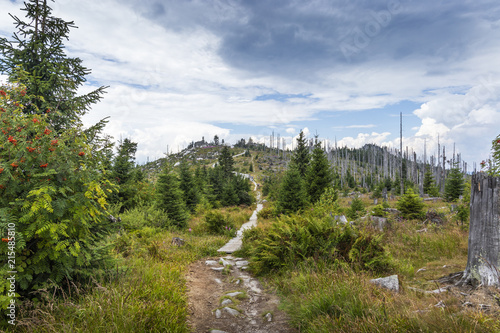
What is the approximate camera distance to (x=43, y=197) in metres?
3.29

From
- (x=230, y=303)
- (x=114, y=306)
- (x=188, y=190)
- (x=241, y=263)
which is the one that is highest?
(x=188, y=190)

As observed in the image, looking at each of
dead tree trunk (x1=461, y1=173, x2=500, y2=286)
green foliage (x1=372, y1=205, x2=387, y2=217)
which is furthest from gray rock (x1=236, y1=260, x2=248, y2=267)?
green foliage (x1=372, y1=205, x2=387, y2=217)

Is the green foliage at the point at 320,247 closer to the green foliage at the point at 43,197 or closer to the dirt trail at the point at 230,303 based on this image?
the dirt trail at the point at 230,303

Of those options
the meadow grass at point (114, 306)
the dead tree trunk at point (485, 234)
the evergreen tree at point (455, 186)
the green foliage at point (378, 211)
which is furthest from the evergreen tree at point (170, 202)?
the evergreen tree at point (455, 186)

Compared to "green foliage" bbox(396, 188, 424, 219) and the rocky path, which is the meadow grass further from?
"green foliage" bbox(396, 188, 424, 219)

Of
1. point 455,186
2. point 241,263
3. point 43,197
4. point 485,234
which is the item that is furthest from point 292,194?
point 455,186

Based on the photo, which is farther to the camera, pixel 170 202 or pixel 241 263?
pixel 170 202

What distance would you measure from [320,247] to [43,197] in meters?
5.78

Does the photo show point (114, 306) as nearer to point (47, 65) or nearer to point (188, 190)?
point (47, 65)

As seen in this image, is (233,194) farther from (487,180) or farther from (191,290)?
(487,180)

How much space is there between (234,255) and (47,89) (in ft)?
27.6

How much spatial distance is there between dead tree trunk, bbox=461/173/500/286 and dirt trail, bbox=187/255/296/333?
3.65 metres

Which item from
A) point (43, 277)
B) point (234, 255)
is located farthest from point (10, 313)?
point (234, 255)

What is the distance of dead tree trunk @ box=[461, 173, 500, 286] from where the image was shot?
445 cm
